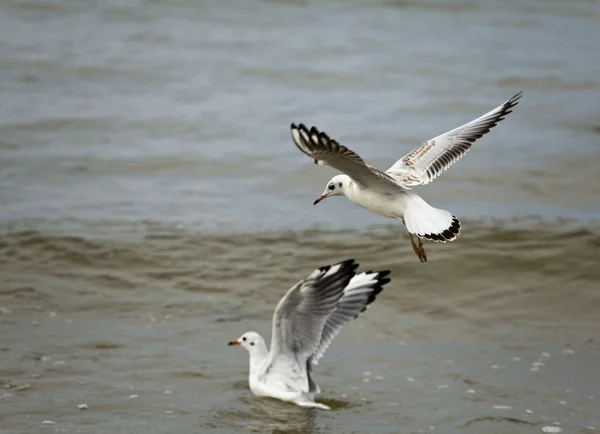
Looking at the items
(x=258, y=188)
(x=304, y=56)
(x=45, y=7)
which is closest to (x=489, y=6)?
(x=304, y=56)

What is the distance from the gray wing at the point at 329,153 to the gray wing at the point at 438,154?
0.64 m

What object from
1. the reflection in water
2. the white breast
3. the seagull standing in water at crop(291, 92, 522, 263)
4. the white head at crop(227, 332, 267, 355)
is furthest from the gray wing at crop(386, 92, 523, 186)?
the reflection in water

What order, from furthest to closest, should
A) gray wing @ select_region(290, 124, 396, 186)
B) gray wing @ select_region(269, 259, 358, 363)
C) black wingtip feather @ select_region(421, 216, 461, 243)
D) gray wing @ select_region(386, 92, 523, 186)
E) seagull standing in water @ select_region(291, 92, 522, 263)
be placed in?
gray wing @ select_region(386, 92, 523, 186)
gray wing @ select_region(269, 259, 358, 363)
black wingtip feather @ select_region(421, 216, 461, 243)
seagull standing in water @ select_region(291, 92, 522, 263)
gray wing @ select_region(290, 124, 396, 186)

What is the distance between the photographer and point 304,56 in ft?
56.6

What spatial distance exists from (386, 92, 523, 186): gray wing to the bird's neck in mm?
1462

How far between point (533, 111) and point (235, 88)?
14.2 feet

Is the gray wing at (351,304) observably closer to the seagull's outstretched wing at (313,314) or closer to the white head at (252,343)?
the seagull's outstretched wing at (313,314)

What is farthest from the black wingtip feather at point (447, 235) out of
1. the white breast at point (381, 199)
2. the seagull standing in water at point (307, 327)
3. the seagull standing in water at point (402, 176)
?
the seagull standing in water at point (307, 327)

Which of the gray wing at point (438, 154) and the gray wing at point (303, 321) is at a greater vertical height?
the gray wing at point (438, 154)

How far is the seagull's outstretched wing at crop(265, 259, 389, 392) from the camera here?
6.31m

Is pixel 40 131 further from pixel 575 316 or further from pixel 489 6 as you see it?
pixel 489 6

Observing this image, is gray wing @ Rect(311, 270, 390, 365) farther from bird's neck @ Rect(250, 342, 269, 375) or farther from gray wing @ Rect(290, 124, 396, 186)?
gray wing @ Rect(290, 124, 396, 186)

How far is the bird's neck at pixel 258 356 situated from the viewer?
6957mm

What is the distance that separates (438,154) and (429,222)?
114 cm
